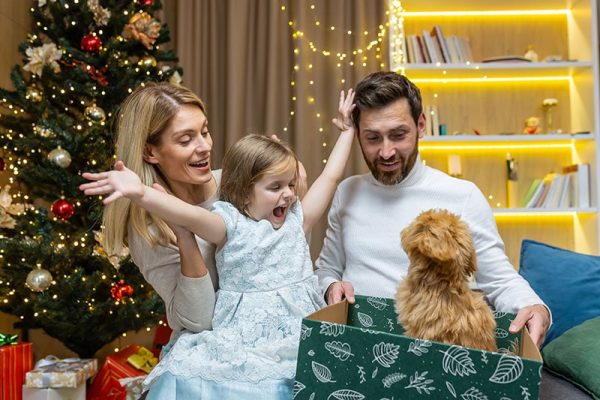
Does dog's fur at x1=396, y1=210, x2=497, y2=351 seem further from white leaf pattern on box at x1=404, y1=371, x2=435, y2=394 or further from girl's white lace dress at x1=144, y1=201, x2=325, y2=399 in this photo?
girl's white lace dress at x1=144, y1=201, x2=325, y2=399

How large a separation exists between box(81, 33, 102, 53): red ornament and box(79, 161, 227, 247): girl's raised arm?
1.98 meters

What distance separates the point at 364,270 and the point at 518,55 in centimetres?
289

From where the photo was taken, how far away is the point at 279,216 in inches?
64.6

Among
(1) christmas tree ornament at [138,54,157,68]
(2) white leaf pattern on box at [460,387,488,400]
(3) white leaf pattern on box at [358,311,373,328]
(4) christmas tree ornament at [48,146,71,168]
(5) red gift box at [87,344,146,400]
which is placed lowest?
(5) red gift box at [87,344,146,400]

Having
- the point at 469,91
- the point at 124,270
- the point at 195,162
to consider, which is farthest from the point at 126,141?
the point at 469,91

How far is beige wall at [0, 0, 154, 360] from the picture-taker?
11.9ft

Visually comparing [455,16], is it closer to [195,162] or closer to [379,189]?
[379,189]

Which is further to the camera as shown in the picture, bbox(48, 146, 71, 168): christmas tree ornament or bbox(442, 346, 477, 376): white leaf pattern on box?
bbox(48, 146, 71, 168): christmas tree ornament

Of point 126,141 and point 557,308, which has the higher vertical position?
point 126,141

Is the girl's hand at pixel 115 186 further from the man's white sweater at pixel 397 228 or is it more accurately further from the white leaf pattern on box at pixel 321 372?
the man's white sweater at pixel 397 228

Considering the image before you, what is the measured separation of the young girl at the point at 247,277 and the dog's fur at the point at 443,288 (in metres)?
0.32

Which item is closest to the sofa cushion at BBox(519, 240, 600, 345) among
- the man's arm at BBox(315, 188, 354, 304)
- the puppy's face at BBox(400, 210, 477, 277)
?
the man's arm at BBox(315, 188, 354, 304)

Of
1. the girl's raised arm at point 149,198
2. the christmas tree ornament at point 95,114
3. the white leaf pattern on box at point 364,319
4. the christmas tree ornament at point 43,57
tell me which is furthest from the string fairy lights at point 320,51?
the girl's raised arm at point 149,198

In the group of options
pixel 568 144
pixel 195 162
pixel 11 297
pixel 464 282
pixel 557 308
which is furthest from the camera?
pixel 568 144
